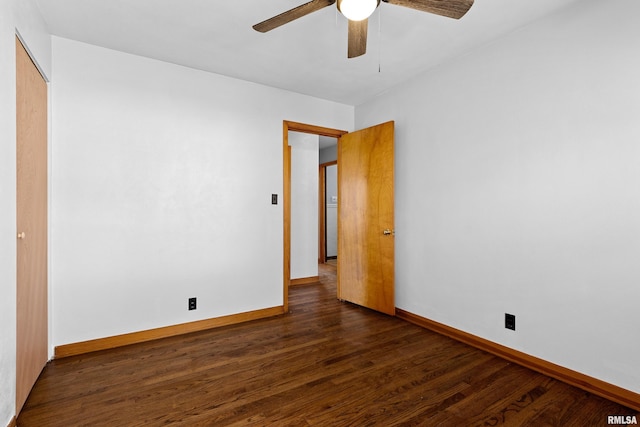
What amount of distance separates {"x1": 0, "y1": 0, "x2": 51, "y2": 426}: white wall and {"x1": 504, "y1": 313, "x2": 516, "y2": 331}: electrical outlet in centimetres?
313

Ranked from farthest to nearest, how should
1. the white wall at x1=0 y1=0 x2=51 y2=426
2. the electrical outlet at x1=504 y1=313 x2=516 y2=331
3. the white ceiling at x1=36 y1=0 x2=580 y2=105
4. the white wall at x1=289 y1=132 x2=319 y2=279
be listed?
the white wall at x1=289 y1=132 x2=319 y2=279
the electrical outlet at x1=504 y1=313 x2=516 y2=331
the white ceiling at x1=36 y1=0 x2=580 y2=105
the white wall at x1=0 y1=0 x2=51 y2=426

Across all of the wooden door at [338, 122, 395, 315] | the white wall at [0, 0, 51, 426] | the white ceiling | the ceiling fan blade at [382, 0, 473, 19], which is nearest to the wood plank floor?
the white wall at [0, 0, 51, 426]

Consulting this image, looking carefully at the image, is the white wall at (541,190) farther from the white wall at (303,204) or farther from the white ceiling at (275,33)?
the white wall at (303,204)

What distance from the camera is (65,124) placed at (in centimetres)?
251

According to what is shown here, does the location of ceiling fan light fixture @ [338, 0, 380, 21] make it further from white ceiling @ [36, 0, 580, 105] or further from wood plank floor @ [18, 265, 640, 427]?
wood plank floor @ [18, 265, 640, 427]

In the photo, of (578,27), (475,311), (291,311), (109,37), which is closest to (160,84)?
(109,37)

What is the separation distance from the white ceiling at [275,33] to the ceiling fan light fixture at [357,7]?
0.62 meters

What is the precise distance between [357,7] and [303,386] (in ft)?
7.27

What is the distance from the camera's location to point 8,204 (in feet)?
5.22

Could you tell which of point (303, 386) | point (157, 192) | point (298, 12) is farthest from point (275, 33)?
point (303, 386)

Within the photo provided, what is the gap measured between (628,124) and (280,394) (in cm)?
267

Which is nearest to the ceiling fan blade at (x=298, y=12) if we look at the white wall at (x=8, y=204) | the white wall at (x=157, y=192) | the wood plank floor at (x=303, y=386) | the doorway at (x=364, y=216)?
the white wall at (x=8, y=204)

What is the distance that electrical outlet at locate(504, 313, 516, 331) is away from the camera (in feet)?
8.05

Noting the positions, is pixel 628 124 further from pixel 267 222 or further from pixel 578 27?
pixel 267 222
